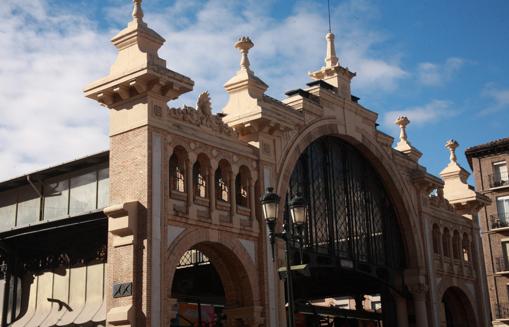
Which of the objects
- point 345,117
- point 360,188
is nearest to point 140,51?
point 345,117

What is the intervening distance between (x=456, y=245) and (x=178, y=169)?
2065cm

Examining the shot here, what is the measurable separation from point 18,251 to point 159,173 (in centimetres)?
631

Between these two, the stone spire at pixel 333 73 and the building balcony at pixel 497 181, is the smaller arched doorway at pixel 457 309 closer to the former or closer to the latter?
the stone spire at pixel 333 73

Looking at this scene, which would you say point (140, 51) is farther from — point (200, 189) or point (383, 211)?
point (383, 211)

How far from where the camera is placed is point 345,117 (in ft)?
105

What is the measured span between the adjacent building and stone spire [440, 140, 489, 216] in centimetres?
1616

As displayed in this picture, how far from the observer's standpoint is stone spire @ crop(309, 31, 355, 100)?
32281 mm

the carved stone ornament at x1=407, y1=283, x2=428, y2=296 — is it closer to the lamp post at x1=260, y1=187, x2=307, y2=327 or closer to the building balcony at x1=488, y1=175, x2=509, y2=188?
the lamp post at x1=260, y1=187, x2=307, y2=327

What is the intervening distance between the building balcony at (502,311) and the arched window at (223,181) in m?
36.7

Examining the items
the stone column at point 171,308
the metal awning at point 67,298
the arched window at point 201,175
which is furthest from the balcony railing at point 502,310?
the metal awning at point 67,298

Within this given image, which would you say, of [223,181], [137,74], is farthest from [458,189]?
[137,74]

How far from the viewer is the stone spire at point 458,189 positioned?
40531mm

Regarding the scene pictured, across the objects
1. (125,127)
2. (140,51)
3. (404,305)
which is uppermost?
(140,51)

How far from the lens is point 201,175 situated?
964 inches
